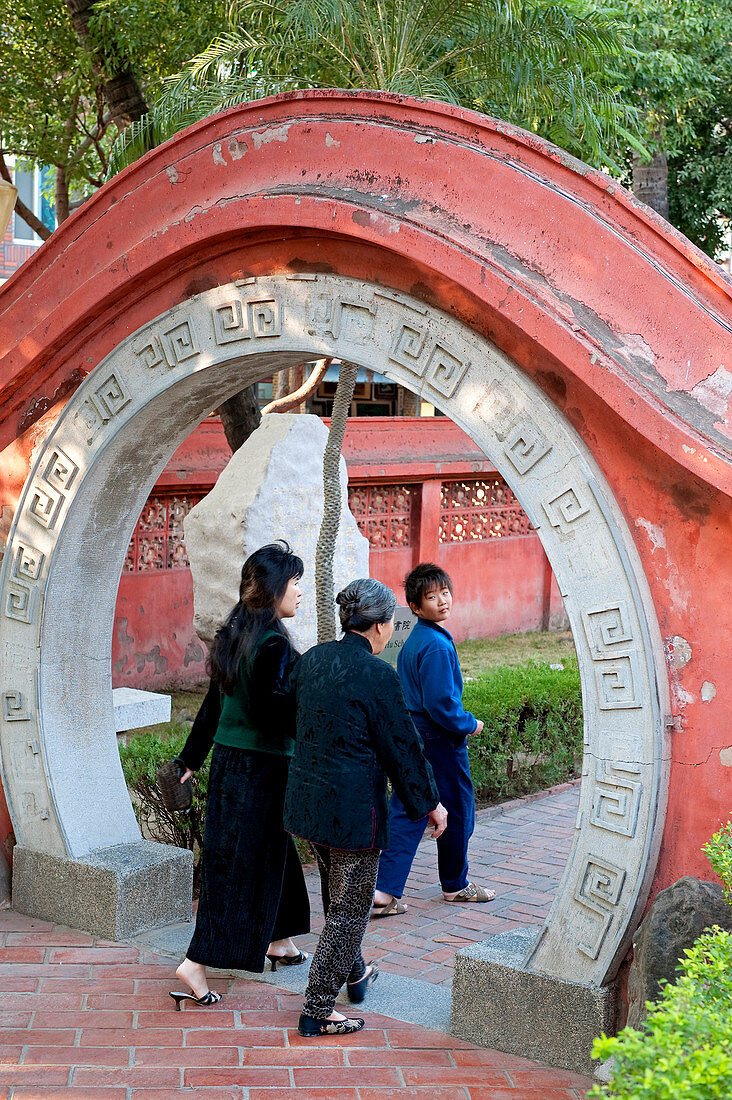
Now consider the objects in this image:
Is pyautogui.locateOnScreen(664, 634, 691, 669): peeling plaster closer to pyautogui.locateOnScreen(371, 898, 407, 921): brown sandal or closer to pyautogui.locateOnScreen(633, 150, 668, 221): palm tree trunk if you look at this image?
pyautogui.locateOnScreen(371, 898, 407, 921): brown sandal

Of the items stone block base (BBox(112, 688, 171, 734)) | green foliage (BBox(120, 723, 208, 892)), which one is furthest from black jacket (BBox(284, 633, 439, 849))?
stone block base (BBox(112, 688, 171, 734))

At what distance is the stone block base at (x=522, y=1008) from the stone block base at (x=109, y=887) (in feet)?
5.58

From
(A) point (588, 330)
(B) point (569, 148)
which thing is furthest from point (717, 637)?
(B) point (569, 148)

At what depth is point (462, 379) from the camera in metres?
4.12

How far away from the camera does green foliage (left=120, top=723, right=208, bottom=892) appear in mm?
6066

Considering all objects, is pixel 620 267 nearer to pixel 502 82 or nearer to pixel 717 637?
pixel 717 637

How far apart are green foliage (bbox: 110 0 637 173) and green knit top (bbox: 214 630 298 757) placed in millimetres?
5470

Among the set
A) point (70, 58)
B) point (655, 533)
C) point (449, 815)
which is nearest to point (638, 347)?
point (655, 533)

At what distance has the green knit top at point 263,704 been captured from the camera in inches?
176

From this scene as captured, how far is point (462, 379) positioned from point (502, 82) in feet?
20.2

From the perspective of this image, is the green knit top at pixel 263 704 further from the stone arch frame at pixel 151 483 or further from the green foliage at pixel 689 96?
the green foliage at pixel 689 96

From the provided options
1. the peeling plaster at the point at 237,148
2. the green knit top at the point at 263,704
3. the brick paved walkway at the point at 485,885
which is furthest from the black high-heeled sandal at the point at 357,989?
the peeling plaster at the point at 237,148

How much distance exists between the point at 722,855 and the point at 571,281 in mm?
1922

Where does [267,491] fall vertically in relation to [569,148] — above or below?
below
